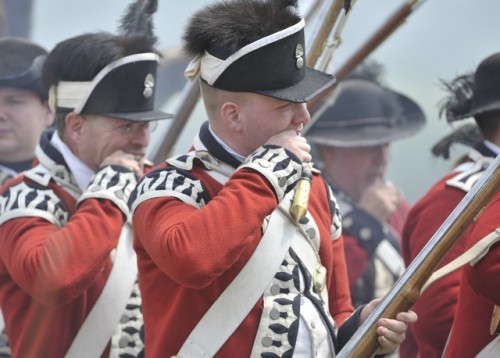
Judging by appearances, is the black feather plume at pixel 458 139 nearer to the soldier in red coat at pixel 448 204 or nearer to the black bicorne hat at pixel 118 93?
the soldier in red coat at pixel 448 204

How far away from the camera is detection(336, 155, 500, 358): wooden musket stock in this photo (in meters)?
3.47

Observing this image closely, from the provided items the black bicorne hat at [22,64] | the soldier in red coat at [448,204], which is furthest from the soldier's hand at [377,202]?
the soldier in red coat at [448,204]

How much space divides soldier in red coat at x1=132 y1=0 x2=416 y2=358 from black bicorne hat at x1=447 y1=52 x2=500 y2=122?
1.07 meters

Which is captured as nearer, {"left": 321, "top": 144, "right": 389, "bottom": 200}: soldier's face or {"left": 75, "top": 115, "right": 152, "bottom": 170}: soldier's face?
{"left": 75, "top": 115, "right": 152, "bottom": 170}: soldier's face

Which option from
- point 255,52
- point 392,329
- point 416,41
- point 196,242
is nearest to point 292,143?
point 255,52

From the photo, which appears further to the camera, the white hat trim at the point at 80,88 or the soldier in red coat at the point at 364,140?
the soldier in red coat at the point at 364,140

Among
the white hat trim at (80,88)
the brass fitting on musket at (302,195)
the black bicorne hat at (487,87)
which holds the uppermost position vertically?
the brass fitting on musket at (302,195)

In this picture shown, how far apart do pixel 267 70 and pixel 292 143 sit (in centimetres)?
19

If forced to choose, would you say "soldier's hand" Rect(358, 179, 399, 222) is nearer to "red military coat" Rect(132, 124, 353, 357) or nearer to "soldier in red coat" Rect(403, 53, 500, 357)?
"soldier in red coat" Rect(403, 53, 500, 357)

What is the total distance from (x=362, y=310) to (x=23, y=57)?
8.78 ft

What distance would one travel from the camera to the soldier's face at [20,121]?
570 centimetres

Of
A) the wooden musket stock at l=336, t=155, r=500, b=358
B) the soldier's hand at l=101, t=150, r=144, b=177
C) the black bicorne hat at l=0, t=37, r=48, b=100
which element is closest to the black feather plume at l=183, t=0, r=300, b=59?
the wooden musket stock at l=336, t=155, r=500, b=358

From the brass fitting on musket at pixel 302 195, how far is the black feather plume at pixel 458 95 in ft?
4.49

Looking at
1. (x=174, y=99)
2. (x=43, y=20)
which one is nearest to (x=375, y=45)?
(x=174, y=99)
